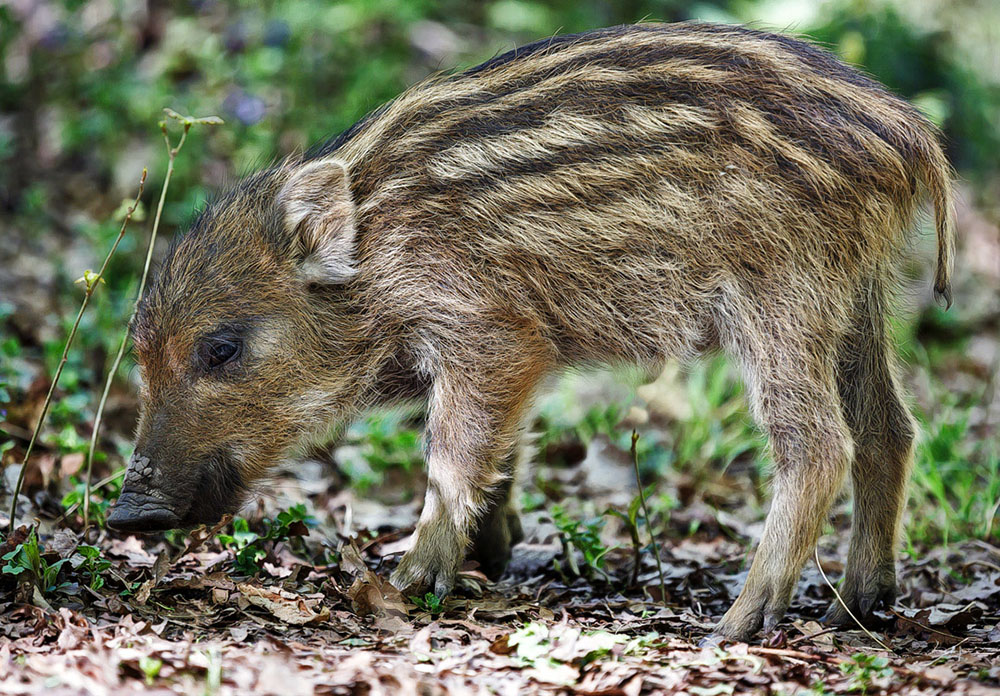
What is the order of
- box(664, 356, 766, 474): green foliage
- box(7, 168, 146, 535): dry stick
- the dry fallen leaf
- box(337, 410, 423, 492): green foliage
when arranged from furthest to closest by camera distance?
box(664, 356, 766, 474): green foliage, box(337, 410, 423, 492): green foliage, box(7, 168, 146, 535): dry stick, the dry fallen leaf

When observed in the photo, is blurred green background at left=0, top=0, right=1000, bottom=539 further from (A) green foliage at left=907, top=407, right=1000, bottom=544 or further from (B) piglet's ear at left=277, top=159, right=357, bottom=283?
(B) piglet's ear at left=277, top=159, right=357, bottom=283

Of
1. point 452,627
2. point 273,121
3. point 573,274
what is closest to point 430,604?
point 452,627

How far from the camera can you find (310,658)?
3.28 metres

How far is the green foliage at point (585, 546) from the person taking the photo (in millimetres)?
4395

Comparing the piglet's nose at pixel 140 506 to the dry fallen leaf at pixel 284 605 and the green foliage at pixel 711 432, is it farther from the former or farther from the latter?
the green foliage at pixel 711 432

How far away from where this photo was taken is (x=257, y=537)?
4.07m

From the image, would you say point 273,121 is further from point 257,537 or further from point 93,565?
point 93,565

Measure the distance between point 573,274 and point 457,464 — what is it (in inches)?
33.3

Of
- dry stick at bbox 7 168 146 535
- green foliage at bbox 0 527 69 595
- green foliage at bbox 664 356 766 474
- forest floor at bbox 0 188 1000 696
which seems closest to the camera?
forest floor at bbox 0 188 1000 696

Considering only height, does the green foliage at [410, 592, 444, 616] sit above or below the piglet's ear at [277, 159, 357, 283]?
below

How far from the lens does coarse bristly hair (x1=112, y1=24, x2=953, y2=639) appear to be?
398cm

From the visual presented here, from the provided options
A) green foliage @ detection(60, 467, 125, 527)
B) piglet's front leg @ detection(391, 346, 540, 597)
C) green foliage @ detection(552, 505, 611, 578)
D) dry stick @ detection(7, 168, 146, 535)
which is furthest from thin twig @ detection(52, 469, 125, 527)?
green foliage @ detection(552, 505, 611, 578)

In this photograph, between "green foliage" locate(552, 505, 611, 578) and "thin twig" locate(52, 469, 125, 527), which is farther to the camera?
"green foliage" locate(552, 505, 611, 578)

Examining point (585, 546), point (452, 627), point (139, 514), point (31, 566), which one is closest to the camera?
point (31, 566)
